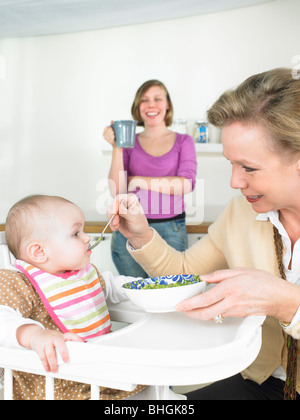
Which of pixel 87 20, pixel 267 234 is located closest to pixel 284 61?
pixel 87 20

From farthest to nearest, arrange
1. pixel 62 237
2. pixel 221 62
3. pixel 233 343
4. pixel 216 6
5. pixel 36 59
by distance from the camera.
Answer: pixel 36 59 < pixel 221 62 < pixel 216 6 < pixel 62 237 < pixel 233 343

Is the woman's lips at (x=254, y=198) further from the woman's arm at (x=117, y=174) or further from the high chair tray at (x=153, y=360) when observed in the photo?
the woman's arm at (x=117, y=174)

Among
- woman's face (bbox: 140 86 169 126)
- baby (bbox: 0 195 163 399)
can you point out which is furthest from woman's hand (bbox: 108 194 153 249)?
woman's face (bbox: 140 86 169 126)

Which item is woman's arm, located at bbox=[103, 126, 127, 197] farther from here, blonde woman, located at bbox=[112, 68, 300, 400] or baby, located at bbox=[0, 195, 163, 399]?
baby, located at bbox=[0, 195, 163, 399]

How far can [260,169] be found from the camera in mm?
1129

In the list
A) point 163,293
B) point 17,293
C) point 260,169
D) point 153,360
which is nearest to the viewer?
point 153,360

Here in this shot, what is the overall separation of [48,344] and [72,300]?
12.9 inches

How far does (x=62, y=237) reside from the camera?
112 cm

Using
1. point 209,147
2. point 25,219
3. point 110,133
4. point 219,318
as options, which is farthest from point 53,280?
point 209,147

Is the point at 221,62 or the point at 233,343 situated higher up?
the point at 221,62

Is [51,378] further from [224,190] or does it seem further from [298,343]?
[224,190]

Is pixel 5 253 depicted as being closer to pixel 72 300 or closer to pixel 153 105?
pixel 72 300

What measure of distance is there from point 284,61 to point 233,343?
2.80 m

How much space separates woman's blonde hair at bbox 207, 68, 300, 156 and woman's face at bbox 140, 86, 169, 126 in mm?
1323
